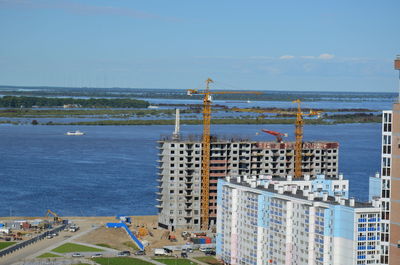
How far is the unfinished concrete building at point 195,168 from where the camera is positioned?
79.8 metres

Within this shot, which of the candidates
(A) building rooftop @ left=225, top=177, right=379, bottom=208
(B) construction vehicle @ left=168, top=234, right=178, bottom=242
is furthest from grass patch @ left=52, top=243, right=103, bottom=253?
(A) building rooftop @ left=225, top=177, right=379, bottom=208

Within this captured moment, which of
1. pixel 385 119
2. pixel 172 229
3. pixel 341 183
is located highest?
pixel 385 119

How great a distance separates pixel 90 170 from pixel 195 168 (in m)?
38.1

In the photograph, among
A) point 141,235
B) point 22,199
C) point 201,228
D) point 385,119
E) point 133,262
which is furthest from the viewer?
point 22,199

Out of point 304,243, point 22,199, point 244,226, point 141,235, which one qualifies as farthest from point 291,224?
point 22,199

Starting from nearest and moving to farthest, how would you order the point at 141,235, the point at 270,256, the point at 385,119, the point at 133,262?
1. the point at 385,119
2. the point at 270,256
3. the point at 133,262
4. the point at 141,235

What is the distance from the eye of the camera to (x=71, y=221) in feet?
260

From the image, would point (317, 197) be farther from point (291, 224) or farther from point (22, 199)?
point (22, 199)

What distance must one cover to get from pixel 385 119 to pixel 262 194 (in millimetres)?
15873

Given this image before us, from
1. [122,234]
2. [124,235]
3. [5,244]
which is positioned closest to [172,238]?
[124,235]

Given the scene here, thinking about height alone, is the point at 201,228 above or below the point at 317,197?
below

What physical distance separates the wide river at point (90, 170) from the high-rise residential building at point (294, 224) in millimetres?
23866

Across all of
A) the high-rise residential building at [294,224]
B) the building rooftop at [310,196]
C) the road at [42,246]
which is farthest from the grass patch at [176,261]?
the road at [42,246]

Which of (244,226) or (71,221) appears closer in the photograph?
(244,226)
